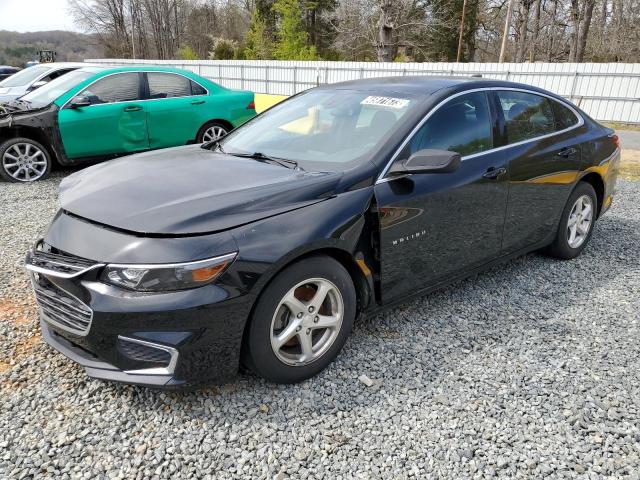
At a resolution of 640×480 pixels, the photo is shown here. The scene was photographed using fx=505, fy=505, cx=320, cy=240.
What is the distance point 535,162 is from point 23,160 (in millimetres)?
6700

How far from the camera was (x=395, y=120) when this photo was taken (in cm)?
315

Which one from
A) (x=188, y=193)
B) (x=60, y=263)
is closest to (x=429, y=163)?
(x=188, y=193)

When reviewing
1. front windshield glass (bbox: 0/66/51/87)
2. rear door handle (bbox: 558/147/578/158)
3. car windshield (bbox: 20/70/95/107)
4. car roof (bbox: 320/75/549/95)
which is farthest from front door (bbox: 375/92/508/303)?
front windshield glass (bbox: 0/66/51/87)

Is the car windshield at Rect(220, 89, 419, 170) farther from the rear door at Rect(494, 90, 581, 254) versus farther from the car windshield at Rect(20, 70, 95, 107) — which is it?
the car windshield at Rect(20, 70, 95, 107)

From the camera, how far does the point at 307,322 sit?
2672 mm

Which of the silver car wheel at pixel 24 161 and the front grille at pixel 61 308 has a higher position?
the front grille at pixel 61 308

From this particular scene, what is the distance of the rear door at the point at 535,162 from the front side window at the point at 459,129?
217 mm

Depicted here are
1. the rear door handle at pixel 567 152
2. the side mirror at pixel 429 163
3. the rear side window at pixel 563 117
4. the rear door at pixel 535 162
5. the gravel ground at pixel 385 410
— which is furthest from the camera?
the rear side window at pixel 563 117

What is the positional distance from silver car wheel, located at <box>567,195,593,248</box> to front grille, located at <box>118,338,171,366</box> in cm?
369

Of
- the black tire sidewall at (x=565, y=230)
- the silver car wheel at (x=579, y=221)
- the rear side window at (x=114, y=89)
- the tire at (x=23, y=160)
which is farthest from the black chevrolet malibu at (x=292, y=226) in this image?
the tire at (x=23, y=160)

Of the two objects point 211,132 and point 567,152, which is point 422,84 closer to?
point 567,152

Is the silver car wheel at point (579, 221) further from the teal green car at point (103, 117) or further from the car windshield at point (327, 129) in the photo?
the teal green car at point (103, 117)

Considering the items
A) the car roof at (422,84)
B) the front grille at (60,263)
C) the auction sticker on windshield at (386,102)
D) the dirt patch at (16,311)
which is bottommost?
the dirt patch at (16,311)

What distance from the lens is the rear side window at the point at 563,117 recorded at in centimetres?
427
